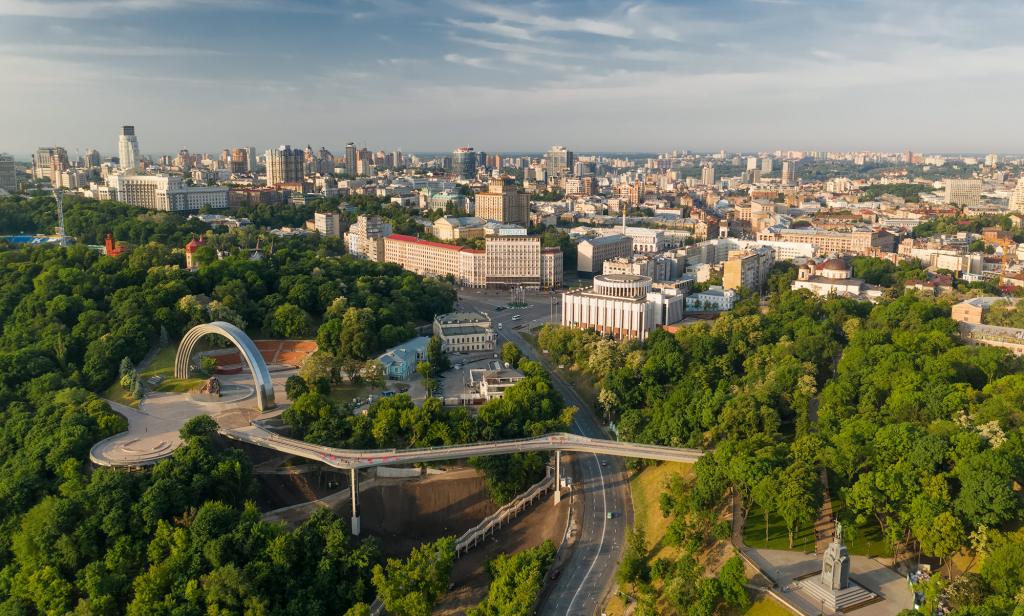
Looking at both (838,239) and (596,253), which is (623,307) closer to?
(596,253)

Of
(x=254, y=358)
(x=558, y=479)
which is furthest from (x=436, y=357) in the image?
(x=558, y=479)

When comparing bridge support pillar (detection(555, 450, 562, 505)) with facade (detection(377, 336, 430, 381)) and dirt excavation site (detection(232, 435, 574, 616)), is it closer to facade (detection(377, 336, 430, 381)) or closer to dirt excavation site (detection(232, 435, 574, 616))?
dirt excavation site (detection(232, 435, 574, 616))

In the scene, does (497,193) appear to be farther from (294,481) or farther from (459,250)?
(294,481)

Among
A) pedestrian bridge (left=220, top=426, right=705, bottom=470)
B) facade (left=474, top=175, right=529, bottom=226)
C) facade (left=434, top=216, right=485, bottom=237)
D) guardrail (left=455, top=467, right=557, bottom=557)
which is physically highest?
facade (left=474, top=175, right=529, bottom=226)

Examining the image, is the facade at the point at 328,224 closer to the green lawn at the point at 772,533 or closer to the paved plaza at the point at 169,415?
the paved plaza at the point at 169,415

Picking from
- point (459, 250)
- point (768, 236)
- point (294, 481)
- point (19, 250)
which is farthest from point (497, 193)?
point (294, 481)

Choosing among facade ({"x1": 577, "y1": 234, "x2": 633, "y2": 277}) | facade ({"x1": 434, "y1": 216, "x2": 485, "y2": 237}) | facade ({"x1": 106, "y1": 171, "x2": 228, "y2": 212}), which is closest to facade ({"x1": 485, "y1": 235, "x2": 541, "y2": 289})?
facade ({"x1": 577, "y1": 234, "x2": 633, "y2": 277})
